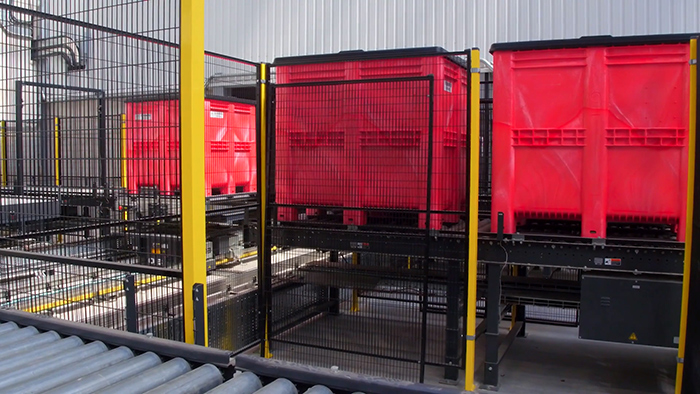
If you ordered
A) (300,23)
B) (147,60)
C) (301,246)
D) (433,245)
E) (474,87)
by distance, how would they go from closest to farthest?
(147,60) → (474,87) → (433,245) → (301,246) → (300,23)

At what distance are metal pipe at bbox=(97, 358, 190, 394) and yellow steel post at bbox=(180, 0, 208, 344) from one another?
57cm

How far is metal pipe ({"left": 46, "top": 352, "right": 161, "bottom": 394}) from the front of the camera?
184cm

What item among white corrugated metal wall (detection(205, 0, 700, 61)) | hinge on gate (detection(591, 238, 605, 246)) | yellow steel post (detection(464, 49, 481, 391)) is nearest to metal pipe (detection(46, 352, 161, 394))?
yellow steel post (detection(464, 49, 481, 391))

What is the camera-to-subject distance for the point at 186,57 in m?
2.60

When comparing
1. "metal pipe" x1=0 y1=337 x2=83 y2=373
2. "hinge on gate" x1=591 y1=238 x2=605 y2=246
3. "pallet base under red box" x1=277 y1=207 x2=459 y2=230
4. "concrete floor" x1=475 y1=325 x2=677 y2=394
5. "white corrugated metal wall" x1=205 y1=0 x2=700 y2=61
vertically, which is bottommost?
"concrete floor" x1=475 y1=325 x2=677 y2=394

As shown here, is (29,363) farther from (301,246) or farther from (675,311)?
(675,311)

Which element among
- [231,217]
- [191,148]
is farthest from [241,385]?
[231,217]

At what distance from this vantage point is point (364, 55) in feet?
17.5

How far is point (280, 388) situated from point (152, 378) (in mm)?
469

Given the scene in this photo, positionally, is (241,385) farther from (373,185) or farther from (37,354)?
(373,185)

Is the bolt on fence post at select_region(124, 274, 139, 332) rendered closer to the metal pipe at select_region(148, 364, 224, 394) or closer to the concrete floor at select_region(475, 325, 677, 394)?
the metal pipe at select_region(148, 364, 224, 394)

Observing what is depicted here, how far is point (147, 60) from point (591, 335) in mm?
4110

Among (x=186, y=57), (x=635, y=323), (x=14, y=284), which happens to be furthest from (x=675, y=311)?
(x=14, y=284)

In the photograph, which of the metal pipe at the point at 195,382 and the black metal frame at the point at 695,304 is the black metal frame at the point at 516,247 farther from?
the metal pipe at the point at 195,382
